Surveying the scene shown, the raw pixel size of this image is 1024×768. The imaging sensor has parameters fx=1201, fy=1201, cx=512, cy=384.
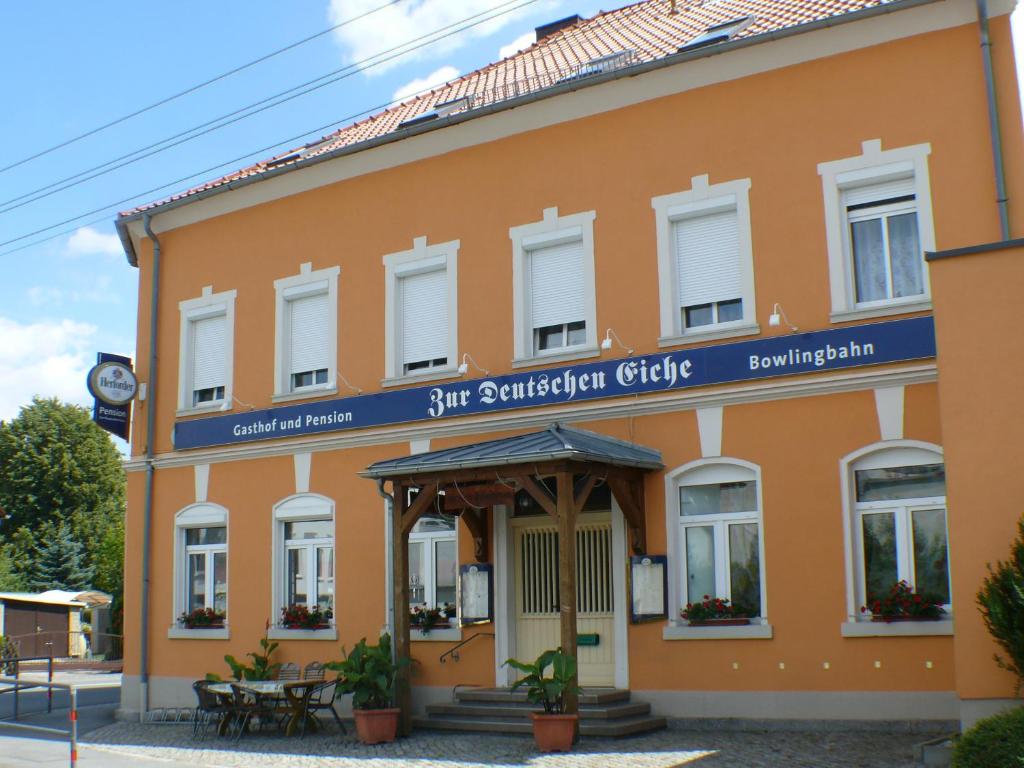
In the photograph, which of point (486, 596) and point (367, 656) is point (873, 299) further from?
point (367, 656)

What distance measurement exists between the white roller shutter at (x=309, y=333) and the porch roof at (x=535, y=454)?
11.4 ft

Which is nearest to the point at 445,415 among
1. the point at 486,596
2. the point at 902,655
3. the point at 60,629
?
the point at 486,596

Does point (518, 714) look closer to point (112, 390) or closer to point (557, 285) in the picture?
point (557, 285)

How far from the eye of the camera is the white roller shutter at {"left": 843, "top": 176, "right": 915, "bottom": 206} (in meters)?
12.8

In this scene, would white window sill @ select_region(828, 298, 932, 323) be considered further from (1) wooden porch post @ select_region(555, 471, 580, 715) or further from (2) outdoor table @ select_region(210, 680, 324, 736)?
(2) outdoor table @ select_region(210, 680, 324, 736)

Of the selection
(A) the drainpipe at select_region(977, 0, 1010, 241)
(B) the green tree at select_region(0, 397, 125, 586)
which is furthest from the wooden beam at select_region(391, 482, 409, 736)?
(B) the green tree at select_region(0, 397, 125, 586)

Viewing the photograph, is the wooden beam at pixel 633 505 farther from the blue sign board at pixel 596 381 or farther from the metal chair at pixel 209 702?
the metal chair at pixel 209 702

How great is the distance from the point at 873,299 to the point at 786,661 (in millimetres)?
3990

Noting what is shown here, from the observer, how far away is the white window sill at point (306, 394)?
16.8 meters

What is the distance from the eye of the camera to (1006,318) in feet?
32.4

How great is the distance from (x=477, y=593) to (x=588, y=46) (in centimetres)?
814

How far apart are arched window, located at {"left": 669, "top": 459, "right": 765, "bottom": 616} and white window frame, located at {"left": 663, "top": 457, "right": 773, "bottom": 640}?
11 millimetres

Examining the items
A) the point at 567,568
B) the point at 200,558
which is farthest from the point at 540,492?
the point at 200,558

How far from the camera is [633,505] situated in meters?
13.5
